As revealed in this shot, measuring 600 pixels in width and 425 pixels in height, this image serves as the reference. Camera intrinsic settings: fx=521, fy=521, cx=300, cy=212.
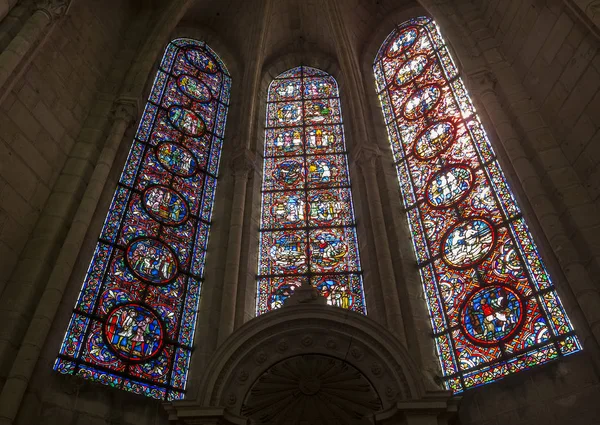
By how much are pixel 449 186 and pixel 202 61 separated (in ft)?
24.9

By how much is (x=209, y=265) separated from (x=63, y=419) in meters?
3.66

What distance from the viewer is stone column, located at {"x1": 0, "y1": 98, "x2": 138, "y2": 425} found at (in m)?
6.03

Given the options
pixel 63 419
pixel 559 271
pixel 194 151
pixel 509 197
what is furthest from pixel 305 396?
pixel 194 151

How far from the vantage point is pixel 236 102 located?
13.3 meters

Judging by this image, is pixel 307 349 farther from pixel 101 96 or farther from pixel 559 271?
pixel 101 96

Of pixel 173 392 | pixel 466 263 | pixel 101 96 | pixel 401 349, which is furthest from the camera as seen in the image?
pixel 101 96

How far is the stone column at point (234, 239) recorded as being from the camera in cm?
823

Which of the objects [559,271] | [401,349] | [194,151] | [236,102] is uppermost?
[236,102]

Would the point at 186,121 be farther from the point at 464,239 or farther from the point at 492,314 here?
the point at 492,314

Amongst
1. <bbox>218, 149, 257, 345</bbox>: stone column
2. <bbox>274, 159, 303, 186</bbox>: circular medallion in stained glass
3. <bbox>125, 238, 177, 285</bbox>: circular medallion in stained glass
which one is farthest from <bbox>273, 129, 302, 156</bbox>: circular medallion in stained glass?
<bbox>125, 238, 177, 285</bbox>: circular medallion in stained glass

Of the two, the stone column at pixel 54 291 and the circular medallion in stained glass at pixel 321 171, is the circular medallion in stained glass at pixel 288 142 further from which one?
the stone column at pixel 54 291

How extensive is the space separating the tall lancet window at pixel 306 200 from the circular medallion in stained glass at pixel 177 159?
1.63 m

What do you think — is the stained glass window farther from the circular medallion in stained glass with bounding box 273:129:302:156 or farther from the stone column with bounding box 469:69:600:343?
the circular medallion in stained glass with bounding box 273:129:302:156

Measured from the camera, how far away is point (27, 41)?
305 inches
